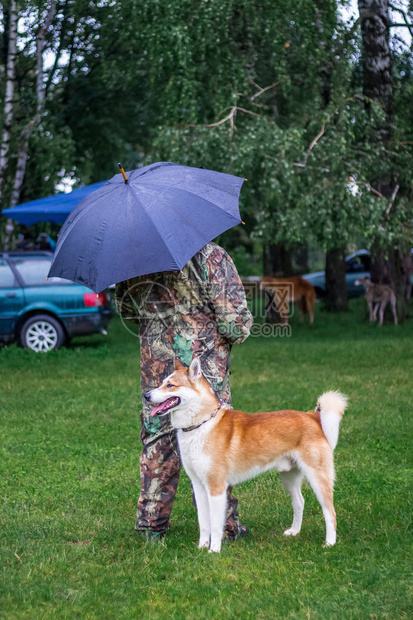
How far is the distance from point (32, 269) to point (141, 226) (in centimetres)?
967

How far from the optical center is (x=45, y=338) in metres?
14.0

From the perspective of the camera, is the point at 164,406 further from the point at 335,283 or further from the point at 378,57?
the point at 335,283

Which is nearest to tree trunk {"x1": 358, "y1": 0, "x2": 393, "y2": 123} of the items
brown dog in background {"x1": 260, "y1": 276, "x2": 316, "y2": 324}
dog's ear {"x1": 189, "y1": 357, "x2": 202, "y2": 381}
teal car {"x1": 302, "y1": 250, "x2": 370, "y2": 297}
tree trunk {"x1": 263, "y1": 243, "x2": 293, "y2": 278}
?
brown dog in background {"x1": 260, "y1": 276, "x2": 316, "y2": 324}

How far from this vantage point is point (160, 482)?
4852 mm

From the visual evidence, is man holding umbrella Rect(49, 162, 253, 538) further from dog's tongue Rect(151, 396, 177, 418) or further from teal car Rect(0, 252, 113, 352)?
teal car Rect(0, 252, 113, 352)

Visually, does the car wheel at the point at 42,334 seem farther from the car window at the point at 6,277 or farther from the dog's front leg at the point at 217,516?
the dog's front leg at the point at 217,516

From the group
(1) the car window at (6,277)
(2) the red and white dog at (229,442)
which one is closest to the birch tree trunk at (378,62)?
(1) the car window at (6,277)

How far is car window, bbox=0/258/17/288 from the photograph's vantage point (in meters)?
13.6

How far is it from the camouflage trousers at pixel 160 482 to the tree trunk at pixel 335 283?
56.7 feet

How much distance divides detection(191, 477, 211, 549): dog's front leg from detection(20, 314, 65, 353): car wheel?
9533mm

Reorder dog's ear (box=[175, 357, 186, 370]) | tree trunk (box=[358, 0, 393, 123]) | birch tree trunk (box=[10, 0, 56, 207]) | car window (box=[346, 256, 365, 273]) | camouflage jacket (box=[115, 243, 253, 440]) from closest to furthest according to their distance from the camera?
1. dog's ear (box=[175, 357, 186, 370])
2. camouflage jacket (box=[115, 243, 253, 440])
3. tree trunk (box=[358, 0, 393, 123])
4. birch tree trunk (box=[10, 0, 56, 207])
5. car window (box=[346, 256, 365, 273])

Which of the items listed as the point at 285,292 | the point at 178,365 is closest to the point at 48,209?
the point at 285,292

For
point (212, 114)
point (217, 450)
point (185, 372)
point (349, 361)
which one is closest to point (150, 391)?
point (185, 372)

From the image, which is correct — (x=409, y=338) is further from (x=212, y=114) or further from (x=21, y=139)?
(x=21, y=139)
